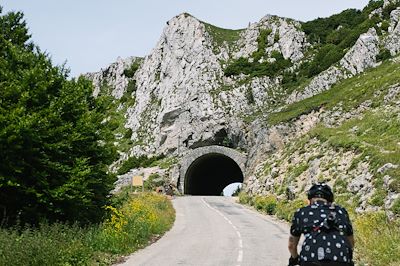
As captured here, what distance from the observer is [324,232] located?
4926mm

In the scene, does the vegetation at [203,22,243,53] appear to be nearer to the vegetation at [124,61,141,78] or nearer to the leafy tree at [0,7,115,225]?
the vegetation at [124,61,141,78]

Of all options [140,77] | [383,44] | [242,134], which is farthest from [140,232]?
[140,77]

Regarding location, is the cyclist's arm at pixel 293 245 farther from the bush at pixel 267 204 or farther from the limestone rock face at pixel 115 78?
the limestone rock face at pixel 115 78

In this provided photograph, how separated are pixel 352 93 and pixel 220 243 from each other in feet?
98.4

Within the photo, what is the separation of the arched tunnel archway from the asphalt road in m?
23.6

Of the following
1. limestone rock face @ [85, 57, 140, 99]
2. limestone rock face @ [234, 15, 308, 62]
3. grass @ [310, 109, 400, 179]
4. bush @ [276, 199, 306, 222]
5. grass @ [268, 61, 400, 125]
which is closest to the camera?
grass @ [310, 109, 400, 179]

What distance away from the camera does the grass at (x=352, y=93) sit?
129 ft

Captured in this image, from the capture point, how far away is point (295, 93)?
5569cm

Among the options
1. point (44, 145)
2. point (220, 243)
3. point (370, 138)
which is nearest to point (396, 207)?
point (220, 243)

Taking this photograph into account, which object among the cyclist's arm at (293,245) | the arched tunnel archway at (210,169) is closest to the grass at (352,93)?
the arched tunnel archway at (210,169)

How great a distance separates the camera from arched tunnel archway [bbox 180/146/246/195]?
53388 mm

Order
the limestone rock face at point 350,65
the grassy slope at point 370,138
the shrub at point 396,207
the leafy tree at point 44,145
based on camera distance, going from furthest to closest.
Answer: the limestone rock face at point 350,65 < the shrub at point 396,207 < the leafy tree at point 44,145 < the grassy slope at point 370,138

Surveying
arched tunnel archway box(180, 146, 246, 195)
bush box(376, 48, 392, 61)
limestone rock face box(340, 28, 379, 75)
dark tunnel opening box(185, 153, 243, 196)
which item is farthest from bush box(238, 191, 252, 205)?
bush box(376, 48, 392, 61)

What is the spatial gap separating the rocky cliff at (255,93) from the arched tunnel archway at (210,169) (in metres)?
2.35
